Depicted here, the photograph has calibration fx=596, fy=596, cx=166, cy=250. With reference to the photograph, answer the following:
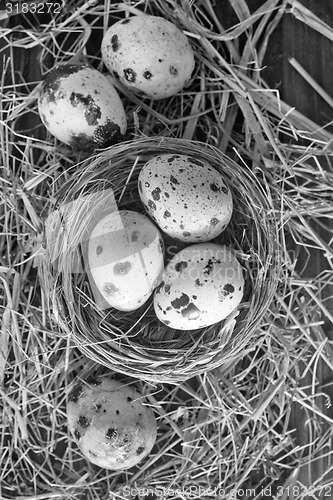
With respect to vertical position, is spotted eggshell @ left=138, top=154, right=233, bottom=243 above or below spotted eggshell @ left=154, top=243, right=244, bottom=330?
above

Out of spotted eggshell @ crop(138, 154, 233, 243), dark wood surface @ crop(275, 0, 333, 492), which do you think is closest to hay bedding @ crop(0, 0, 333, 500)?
dark wood surface @ crop(275, 0, 333, 492)

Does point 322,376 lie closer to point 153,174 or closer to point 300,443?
point 300,443

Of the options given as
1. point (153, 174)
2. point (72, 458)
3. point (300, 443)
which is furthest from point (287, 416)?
point (153, 174)

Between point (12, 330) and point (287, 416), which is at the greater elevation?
point (12, 330)

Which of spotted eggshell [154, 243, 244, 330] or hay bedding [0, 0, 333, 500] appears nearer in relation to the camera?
spotted eggshell [154, 243, 244, 330]

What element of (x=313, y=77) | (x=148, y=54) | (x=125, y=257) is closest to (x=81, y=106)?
(x=148, y=54)

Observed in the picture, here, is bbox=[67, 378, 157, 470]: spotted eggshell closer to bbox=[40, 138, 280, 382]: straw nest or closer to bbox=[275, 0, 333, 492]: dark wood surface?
bbox=[40, 138, 280, 382]: straw nest
